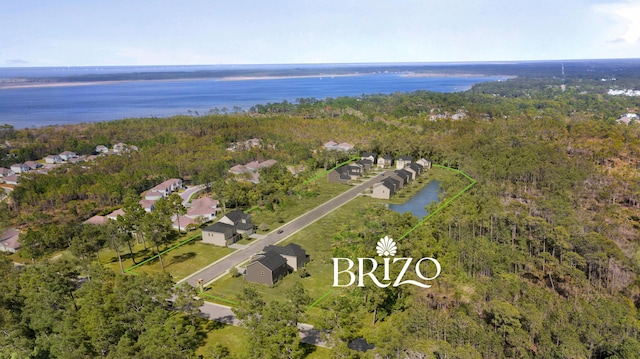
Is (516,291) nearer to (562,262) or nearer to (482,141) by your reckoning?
(562,262)

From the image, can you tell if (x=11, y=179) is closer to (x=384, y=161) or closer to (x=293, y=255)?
(x=293, y=255)

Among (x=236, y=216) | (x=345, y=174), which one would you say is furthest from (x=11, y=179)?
(x=345, y=174)

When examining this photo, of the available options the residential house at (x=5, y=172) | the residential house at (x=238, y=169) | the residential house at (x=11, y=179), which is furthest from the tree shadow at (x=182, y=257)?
the residential house at (x=5, y=172)

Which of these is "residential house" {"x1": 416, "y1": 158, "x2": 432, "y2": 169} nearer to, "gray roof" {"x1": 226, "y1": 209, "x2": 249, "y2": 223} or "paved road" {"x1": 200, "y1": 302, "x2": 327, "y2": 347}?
"gray roof" {"x1": 226, "y1": 209, "x2": 249, "y2": 223}

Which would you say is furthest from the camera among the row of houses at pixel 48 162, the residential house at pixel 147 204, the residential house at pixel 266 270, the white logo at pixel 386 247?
the row of houses at pixel 48 162

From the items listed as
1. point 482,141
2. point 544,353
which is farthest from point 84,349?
point 482,141

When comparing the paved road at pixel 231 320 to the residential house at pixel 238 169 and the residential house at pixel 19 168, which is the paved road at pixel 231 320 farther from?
the residential house at pixel 19 168

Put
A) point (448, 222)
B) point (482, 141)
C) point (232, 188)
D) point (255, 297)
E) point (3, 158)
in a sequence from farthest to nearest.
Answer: point (3, 158) → point (482, 141) → point (232, 188) → point (448, 222) → point (255, 297)
